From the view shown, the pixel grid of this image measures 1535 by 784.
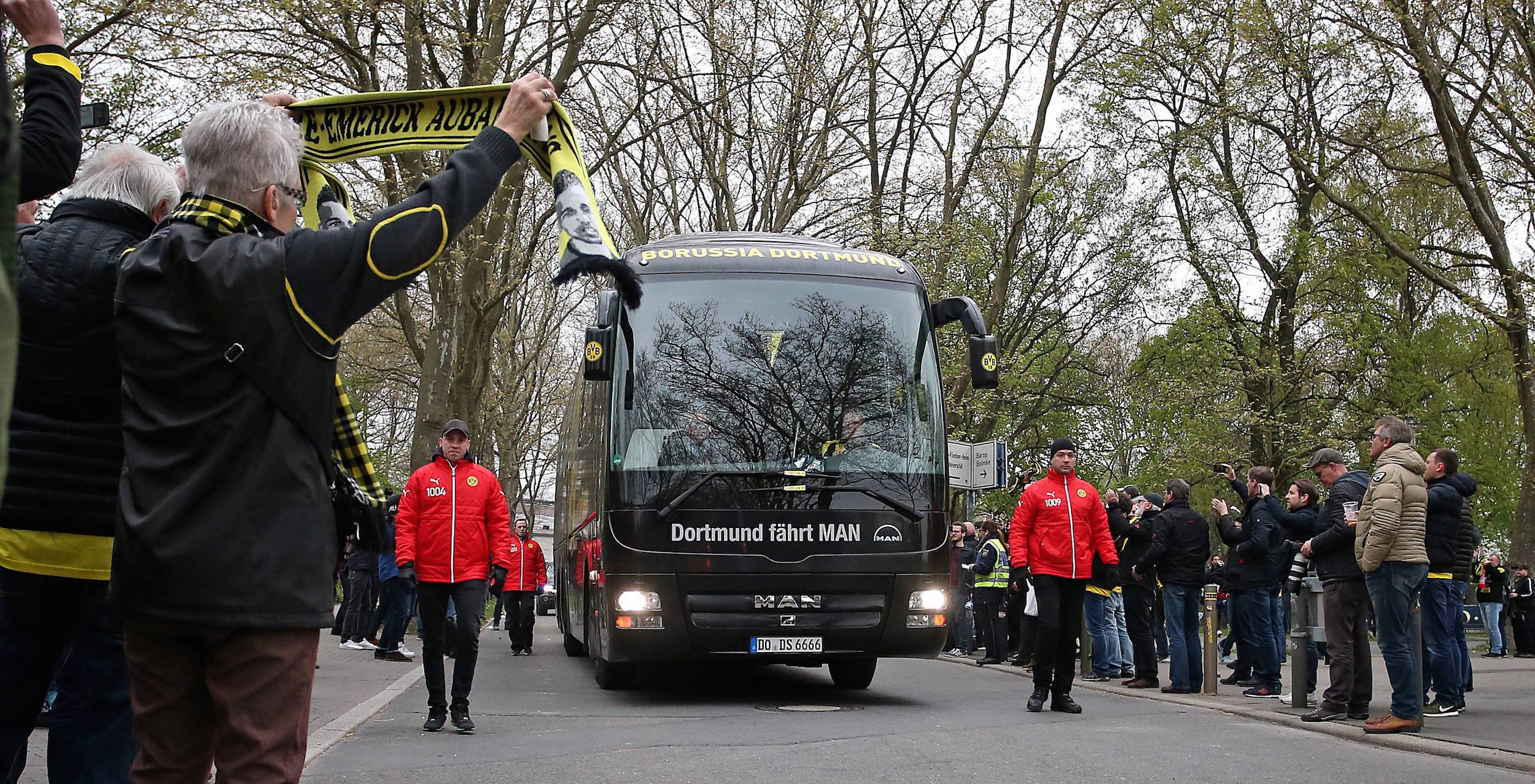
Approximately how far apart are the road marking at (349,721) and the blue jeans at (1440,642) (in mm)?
7021

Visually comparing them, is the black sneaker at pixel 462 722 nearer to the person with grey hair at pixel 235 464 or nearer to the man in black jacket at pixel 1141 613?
the person with grey hair at pixel 235 464

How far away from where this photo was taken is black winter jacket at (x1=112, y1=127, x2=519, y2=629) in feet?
9.28

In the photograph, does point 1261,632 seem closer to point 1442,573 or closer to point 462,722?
point 1442,573

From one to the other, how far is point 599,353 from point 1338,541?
5539mm

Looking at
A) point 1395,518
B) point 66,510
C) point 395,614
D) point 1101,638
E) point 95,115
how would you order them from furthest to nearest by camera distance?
point 395,614 → point 1101,638 → point 1395,518 → point 95,115 → point 66,510

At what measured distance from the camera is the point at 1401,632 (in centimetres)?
901

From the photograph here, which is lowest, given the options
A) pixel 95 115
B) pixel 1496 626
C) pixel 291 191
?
pixel 1496 626

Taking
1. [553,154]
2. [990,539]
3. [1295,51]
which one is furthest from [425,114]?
[1295,51]

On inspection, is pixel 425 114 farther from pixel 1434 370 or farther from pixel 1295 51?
pixel 1434 370

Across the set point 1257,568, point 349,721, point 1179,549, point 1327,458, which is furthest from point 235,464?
point 1179,549

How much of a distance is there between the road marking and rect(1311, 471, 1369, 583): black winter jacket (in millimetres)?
6149

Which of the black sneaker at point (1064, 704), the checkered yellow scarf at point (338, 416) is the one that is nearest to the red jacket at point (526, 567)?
the black sneaker at point (1064, 704)

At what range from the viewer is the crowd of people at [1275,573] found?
9094 millimetres

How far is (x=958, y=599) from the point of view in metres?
21.4
